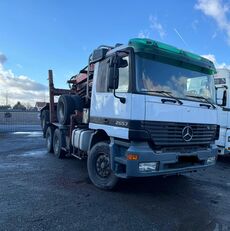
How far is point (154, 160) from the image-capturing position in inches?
184

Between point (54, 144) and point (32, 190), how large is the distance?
13.7 feet

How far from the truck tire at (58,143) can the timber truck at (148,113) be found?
2446 mm

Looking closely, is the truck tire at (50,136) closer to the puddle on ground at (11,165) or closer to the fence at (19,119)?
the puddle on ground at (11,165)

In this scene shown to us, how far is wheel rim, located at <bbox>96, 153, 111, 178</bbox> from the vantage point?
5.58 m

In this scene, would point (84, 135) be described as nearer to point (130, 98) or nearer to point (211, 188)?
point (130, 98)

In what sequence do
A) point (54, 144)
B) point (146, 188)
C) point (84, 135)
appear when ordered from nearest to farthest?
point (146, 188) < point (84, 135) < point (54, 144)

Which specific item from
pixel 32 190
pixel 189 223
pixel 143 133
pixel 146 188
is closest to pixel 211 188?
pixel 146 188

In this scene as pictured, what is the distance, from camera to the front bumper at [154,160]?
4.59m

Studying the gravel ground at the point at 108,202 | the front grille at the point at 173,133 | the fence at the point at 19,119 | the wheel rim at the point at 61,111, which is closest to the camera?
the gravel ground at the point at 108,202

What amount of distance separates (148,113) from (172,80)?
3.22ft

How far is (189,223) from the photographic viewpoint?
13.7ft

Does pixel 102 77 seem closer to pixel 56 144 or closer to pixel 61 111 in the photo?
pixel 61 111

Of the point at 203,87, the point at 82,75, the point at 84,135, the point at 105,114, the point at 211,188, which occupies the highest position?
the point at 82,75

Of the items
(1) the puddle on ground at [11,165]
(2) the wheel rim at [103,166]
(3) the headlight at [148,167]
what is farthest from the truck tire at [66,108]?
(3) the headlight at [148,167]
